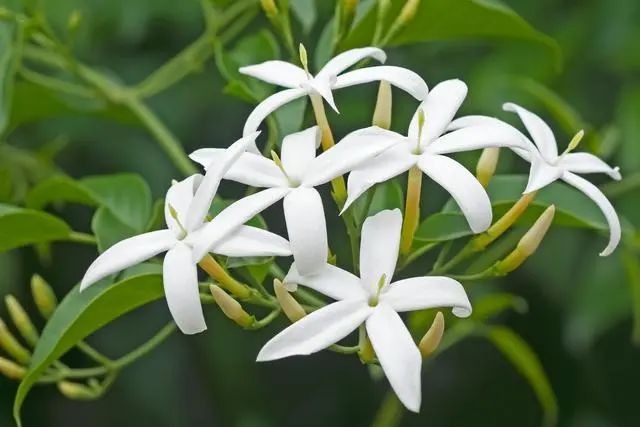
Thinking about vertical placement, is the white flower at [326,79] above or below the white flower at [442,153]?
above

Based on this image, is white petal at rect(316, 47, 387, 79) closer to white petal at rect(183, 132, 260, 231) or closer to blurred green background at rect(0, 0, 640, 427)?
white petal at rect(183, 132, 260, 231)

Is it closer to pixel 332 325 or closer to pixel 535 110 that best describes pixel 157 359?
pixel 535 110

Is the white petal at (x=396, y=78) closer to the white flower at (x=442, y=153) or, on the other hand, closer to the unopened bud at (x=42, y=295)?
the white flower at (x=442, y=153)

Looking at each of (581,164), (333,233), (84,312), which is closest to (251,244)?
(84,312)

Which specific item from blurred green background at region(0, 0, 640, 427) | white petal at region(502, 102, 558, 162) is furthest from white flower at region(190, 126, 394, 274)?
blurred green background at region(0, 0, 640, 427)

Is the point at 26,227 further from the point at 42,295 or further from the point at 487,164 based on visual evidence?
the point at 487,164

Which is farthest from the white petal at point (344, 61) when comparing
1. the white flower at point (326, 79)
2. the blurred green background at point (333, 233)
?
the blurred green background at point (333, 233)

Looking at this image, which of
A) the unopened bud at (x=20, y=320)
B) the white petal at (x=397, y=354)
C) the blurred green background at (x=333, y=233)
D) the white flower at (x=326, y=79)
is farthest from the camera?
the blurred green background at (x=333, y=233)
